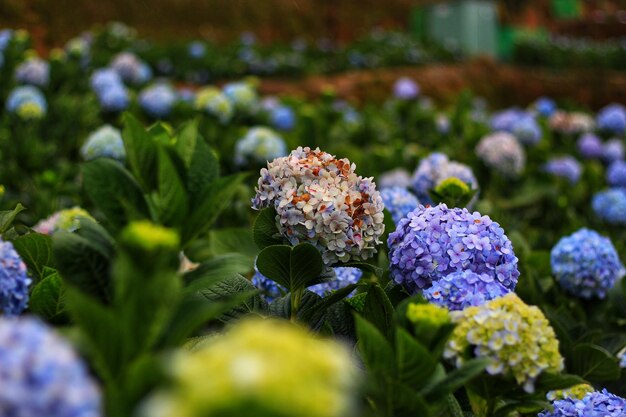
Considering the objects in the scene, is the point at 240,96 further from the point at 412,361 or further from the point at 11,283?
the point at 412,361

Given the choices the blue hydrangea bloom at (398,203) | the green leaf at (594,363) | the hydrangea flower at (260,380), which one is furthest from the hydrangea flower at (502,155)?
the hydrangea flower at (260,380)

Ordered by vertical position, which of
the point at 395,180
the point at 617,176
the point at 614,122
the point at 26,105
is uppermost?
the point at 26,105

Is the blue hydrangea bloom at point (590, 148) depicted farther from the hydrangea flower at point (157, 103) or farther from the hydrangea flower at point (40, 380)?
the hydrangea flower at point (40, 380)

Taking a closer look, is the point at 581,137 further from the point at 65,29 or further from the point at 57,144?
the point at 65,29

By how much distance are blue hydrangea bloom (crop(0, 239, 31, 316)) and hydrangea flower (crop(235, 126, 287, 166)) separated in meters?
1.91

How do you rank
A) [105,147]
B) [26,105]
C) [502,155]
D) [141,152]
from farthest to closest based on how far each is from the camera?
[502,155] < [26,105] < [105,147] < [141,152]

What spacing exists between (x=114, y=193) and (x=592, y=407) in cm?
89

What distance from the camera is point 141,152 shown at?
1112mm

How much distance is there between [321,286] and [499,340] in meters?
0.67

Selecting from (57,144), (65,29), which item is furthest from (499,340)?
(65,29)

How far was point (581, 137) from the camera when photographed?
205 inches

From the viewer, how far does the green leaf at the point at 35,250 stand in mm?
1333

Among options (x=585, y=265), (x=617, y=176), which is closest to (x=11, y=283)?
(x=585, y=265)

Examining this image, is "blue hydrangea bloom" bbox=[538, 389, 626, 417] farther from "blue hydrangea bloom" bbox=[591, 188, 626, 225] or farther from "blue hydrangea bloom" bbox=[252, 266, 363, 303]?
"blue hydrangea bloom" bbox=[591, 188, 626, 225]
